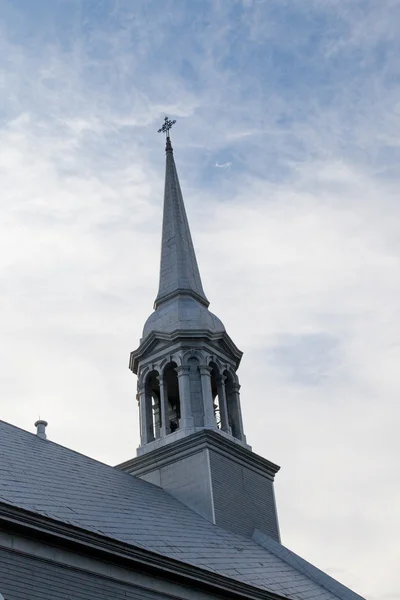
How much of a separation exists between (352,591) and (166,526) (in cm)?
726

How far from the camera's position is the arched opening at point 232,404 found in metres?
32.3

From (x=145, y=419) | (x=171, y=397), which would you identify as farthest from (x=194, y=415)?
(x=171, y=397)

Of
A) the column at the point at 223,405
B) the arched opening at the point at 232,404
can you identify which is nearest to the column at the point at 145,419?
the column at the point at 223,405

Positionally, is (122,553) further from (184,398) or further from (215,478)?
(184,398)

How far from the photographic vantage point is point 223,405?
3209 cm

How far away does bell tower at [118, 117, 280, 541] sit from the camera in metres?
28.9

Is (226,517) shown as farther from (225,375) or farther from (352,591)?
(225,375)

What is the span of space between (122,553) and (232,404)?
50.6 ft

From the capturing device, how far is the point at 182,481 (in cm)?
2900

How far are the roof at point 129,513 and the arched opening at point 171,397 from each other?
157 inches

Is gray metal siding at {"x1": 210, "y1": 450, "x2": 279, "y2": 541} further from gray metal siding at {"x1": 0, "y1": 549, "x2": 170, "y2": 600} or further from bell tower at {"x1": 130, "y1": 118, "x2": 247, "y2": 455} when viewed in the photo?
gray metal siding at {"x1": 0, "y1": 549, "x2": 170, "y2": 600}

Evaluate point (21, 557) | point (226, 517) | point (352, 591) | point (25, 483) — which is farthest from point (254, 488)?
point (21, 557)

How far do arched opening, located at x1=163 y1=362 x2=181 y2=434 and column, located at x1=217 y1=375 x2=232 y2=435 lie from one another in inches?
66.3

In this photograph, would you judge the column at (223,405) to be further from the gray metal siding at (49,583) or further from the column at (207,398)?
the gray metal siding at (49,583)
